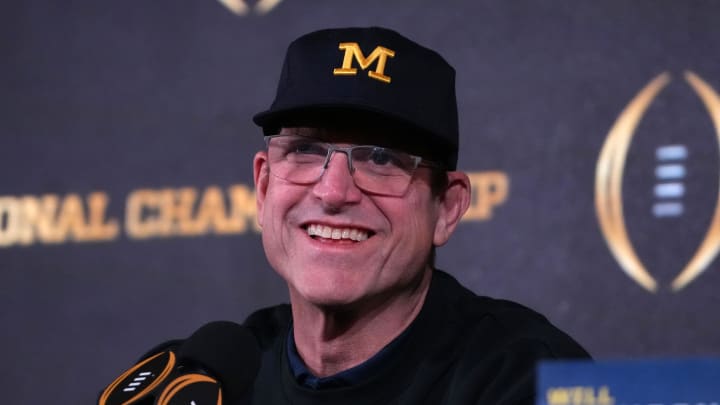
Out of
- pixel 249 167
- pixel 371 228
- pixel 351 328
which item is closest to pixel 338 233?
pixel 371 228

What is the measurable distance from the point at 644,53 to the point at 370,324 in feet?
3.77

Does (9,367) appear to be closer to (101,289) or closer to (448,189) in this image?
(101,289)

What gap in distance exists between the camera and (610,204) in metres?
2.42

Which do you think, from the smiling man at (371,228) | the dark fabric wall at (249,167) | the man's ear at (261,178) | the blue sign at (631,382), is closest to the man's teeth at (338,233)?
the smiling man at (371,228)

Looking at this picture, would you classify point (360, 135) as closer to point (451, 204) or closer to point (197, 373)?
point (451, 204)

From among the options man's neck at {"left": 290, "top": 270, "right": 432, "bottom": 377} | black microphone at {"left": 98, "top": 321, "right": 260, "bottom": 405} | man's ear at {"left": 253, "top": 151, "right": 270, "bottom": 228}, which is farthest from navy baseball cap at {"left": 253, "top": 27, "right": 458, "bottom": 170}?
black microphone at {"left": 98, "top": 321, "right": 260, "bottom": 405}

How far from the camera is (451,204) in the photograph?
170cm

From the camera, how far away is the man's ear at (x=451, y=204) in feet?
5.49

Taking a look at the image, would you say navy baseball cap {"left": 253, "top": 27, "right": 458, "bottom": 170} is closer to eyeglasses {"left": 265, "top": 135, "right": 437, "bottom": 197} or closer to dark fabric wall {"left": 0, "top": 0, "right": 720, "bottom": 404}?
eyeglasses {"left": 265, "top": 135, "right": 437, "bottom": 197}

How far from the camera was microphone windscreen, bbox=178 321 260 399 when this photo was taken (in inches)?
54.5

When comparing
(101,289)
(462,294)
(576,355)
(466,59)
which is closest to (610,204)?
(466,59)

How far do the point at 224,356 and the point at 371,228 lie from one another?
288 mm

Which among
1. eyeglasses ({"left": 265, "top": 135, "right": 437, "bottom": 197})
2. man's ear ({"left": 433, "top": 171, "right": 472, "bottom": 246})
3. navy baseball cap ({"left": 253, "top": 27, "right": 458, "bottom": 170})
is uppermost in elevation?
navy baseball cap ({"left": 253, "top": 27, "right": 458, "bottom": 170})

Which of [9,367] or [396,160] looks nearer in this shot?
[396,160]
